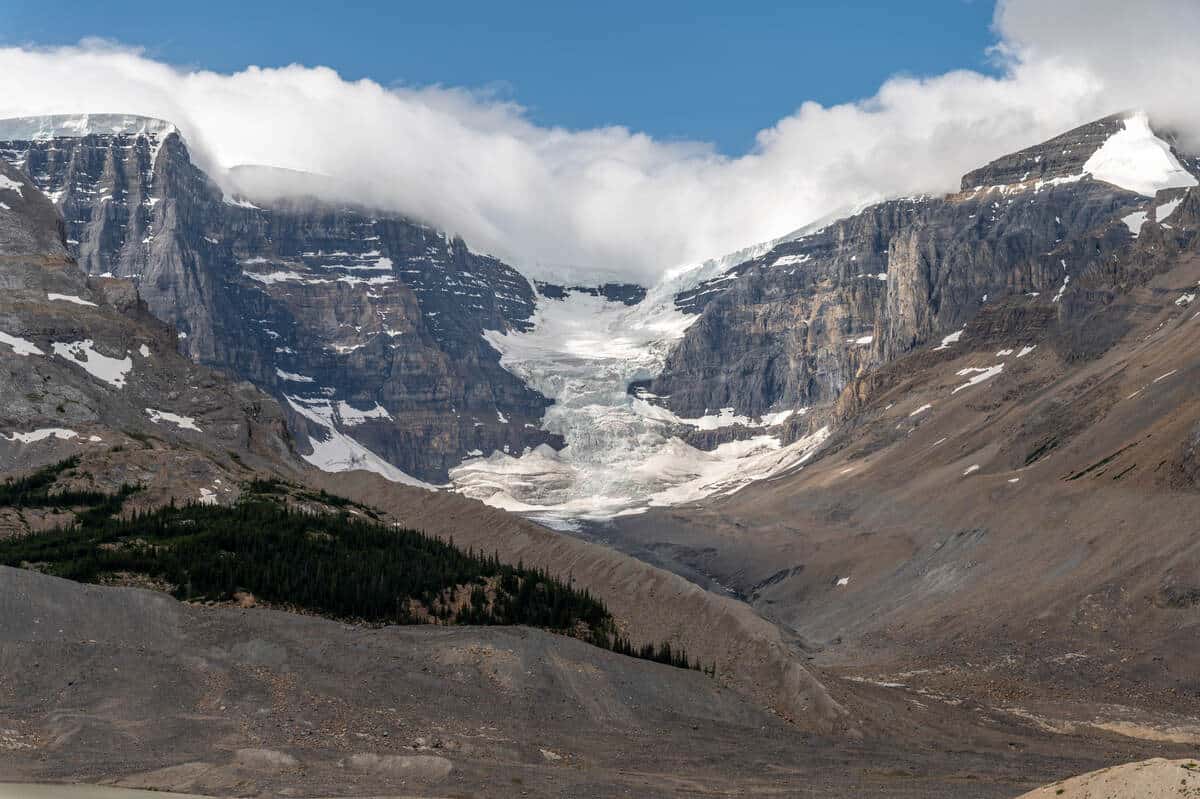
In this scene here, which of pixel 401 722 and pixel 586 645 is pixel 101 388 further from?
pixel 401 722

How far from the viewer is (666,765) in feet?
211

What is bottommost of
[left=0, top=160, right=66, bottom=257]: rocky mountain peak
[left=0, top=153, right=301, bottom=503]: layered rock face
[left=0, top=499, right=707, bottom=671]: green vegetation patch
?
[left=0, top=499, right=707, bottom=671]: green vegetation patch

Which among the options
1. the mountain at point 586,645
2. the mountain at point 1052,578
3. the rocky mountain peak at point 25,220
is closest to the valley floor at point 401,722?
the mountain at point 586,645

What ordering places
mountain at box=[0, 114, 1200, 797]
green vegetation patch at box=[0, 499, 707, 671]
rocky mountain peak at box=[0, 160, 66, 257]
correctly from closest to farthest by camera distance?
mountain at box=[0, 114, 1200, 797] < green vegetation patch at box=[0, 499, 707, 671] < rocky mountain peak at box=[0, 160, 66, 257]

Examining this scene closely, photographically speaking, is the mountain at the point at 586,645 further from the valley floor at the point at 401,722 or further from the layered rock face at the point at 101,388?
the layered rock face at the point at 101,388

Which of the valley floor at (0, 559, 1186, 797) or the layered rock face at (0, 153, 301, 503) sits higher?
the layered rock face at (0, 153, 301, 503)

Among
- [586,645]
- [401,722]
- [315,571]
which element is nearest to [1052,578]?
[586,645]

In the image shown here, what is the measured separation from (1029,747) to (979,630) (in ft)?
138

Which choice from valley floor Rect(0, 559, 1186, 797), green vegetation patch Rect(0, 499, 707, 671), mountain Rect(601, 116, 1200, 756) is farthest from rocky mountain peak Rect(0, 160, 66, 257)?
valley floor Rect(0, 559, 1186, 797)

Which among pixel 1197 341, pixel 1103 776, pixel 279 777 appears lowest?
pixel 279 777

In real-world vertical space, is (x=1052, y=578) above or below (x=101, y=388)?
below

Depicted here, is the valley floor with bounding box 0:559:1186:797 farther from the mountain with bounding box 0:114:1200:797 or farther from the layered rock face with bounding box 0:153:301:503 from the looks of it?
the layered rock face with bounding box 0:153:301:503

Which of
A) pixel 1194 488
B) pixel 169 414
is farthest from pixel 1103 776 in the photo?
pixel 169 414

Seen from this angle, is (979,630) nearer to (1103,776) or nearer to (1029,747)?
(1029,747)
